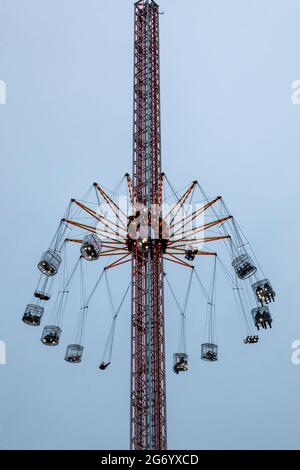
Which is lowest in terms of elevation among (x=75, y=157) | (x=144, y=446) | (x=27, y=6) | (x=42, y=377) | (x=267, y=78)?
(x=144, y=446)

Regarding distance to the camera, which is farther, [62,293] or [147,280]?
[62,293]

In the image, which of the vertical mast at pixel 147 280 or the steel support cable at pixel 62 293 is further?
the steel support cable at pixel 62 293

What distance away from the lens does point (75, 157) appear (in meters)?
112

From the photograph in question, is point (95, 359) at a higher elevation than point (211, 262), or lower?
lower

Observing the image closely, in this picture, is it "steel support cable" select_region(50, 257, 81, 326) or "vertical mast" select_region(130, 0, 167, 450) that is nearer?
"vertical mast" select_region(130, 0, 167, 450)

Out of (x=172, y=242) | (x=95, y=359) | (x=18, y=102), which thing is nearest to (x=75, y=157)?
(x=18, y=102)

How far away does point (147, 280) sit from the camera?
4053 centimetres

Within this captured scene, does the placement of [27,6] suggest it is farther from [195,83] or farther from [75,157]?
[195,83]

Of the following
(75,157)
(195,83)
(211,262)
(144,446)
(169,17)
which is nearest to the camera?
(144,446)

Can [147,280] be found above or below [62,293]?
below

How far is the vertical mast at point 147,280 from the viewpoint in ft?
123

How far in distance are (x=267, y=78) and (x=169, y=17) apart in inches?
968

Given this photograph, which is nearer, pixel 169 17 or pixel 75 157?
pixel 75 157

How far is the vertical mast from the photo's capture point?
3759cm
